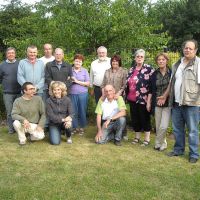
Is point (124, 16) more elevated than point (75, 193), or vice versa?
point (124, 16)

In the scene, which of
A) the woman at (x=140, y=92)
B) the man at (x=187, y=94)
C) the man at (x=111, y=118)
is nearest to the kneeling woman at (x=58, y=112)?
the man at (x=111, y=118)

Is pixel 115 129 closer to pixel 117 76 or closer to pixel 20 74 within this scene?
pixel 117 76

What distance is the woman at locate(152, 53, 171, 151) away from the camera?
6084 millimetres

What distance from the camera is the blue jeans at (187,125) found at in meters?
5.65

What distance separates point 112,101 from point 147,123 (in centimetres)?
81

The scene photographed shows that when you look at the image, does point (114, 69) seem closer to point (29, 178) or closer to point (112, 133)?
point (112, 133)

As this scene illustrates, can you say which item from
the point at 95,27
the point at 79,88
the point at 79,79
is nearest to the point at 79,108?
the point at 79,88

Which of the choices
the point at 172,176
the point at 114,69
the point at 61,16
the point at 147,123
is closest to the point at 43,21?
the point at 61,16

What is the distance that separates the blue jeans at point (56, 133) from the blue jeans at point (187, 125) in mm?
2125

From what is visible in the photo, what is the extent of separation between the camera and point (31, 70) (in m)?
7.04

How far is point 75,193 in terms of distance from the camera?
456cm

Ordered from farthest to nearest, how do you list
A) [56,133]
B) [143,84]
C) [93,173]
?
[56,133] < [143,84] < [93,173]

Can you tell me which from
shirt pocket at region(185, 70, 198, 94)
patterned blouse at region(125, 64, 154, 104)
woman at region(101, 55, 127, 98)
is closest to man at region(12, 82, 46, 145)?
woman at region(101, 55, 127, 98)

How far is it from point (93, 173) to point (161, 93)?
1.92m
